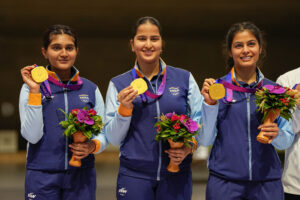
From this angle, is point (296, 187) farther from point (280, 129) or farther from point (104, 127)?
point (104, 127)

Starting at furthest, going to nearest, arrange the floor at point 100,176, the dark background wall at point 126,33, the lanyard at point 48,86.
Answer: the dark background wall at point 126,33 < the floor at point 100,176 < the lanyard at point 48,86

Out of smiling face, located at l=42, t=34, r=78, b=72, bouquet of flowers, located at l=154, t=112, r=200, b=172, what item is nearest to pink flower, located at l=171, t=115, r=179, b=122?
bouquet of flowers, located at l=154, t=112, r=200, b=172

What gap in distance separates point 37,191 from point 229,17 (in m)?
8.73

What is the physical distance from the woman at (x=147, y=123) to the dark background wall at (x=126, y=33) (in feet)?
23.4

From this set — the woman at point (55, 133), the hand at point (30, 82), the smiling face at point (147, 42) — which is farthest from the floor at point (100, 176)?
the smiling face at point (147, 42)

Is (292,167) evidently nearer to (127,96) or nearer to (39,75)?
(127,96)

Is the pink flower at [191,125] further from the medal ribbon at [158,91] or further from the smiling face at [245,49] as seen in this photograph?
the smiling face at [245,49]

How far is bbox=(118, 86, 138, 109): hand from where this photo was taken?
2621mm

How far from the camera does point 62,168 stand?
2.91 metres

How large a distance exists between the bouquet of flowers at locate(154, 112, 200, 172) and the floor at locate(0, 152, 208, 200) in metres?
3.67

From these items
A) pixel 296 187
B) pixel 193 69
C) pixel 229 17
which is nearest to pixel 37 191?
pixel 296 187

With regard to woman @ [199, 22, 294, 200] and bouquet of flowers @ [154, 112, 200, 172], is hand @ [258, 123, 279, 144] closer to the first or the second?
woman @ [199, 22, 294, 200]

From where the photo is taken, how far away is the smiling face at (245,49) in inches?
112

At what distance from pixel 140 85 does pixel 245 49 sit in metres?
0.82
